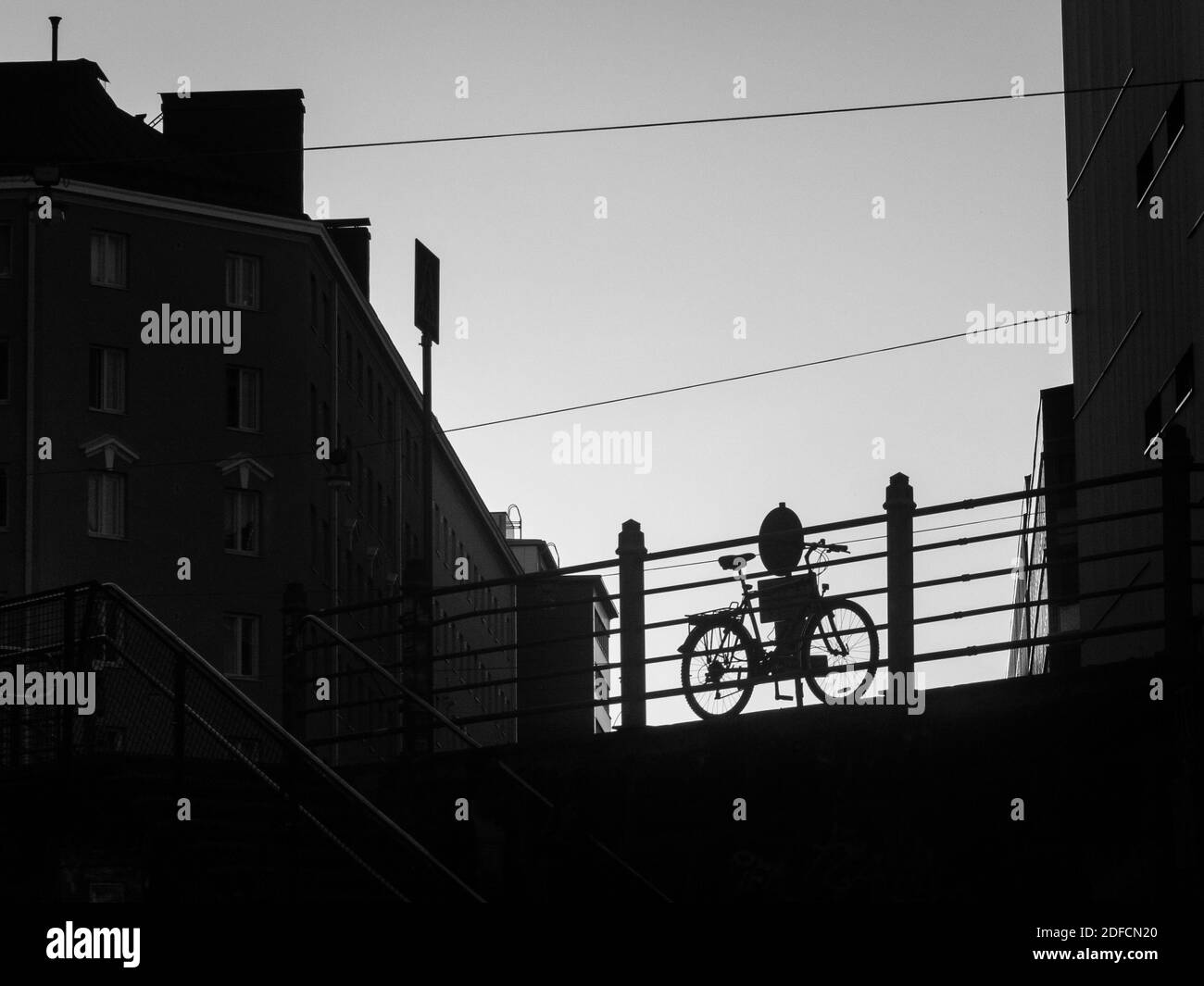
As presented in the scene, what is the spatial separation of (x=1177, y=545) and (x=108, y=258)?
47.4m

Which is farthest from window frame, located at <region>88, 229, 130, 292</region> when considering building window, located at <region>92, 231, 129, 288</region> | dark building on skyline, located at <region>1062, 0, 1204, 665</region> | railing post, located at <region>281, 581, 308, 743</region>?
railing post, located at <region>281, 581, 308, 743</region>

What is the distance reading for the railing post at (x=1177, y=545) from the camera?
13609 millimetres

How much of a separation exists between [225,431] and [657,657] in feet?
144

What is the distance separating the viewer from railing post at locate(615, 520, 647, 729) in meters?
16.2

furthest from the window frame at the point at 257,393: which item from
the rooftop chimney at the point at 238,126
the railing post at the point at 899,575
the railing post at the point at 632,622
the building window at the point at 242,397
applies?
the railing post at the point at 899,575

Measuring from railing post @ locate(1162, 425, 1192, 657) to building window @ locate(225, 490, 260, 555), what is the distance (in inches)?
1818

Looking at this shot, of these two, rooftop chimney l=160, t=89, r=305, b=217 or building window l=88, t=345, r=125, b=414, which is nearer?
building window l=88, t=345, r=125, b=414

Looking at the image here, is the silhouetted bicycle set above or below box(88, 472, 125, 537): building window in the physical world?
below

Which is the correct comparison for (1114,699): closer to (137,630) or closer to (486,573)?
(137,630)

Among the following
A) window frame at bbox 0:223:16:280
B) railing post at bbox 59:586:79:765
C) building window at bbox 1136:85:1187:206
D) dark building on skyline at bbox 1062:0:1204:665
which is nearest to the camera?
railing post at bbox 59:586:79:765

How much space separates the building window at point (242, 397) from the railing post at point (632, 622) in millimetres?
43416

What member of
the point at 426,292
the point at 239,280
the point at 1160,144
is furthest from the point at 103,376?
the point at 1160,144

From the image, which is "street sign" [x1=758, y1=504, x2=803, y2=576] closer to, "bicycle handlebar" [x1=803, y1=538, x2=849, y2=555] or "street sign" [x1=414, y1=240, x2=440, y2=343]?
"bicycle handlebar" [x1=803, y1=538, x2=849, y2=555]
